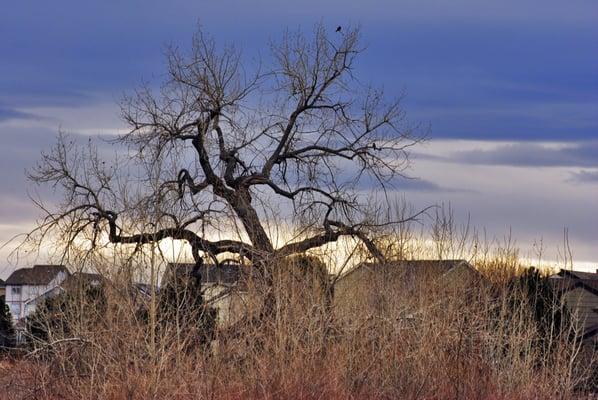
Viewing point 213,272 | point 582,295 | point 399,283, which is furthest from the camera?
point 582,295

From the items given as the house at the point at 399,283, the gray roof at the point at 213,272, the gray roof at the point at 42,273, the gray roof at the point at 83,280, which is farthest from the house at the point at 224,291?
the gray roof at the point at 42,273

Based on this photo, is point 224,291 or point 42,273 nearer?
point 224,291

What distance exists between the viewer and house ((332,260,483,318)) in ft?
55.8

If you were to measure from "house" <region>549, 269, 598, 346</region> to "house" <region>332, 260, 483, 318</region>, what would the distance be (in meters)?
1.96

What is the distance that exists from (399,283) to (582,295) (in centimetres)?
954

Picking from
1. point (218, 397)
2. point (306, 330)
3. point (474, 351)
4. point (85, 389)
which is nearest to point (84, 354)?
point (85, 389)

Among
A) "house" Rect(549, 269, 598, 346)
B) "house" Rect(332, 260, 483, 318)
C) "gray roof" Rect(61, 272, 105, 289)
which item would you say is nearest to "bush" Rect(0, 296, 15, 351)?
"gray roof" Rect(61, 272, 105, 289)

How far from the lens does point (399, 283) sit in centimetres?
1764

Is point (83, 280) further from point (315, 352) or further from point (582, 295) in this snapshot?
point (582, 295)

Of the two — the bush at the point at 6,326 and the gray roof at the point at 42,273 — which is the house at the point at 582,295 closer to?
the gray roof at the point at 42,273

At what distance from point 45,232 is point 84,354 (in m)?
8.63

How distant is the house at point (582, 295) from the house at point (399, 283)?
6.44 feet

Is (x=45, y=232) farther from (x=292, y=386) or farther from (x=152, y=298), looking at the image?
(x=292, y=386)

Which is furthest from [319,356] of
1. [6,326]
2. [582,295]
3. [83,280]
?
[6,326]
